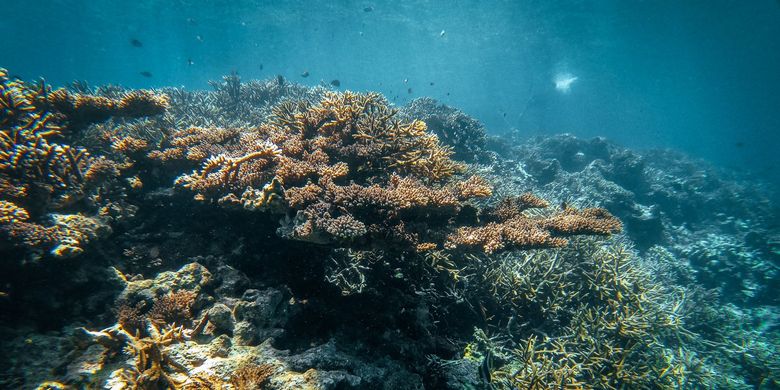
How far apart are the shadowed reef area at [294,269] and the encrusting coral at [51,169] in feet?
0.07

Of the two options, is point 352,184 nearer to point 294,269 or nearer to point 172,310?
point 294,269

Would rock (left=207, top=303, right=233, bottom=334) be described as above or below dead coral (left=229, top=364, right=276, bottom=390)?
above

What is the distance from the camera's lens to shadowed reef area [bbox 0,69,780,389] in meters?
3.06

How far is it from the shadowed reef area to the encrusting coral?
0.07 feet

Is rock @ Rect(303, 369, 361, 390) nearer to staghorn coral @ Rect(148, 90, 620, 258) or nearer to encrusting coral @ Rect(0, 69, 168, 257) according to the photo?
staghorn coral @ Rect(148, 90, 620, 258)

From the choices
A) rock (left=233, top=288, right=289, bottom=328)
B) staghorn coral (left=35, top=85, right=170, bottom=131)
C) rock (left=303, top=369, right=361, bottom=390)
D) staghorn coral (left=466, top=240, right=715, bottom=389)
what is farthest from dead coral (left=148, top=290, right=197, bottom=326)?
staghorn coral (left=35, top=85, right=170, bottom=131)

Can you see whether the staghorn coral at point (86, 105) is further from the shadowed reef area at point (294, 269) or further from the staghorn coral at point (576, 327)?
the staghorn coral at point (576, 327)

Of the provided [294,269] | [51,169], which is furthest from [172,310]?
[51,169]

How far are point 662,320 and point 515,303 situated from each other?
351 cm

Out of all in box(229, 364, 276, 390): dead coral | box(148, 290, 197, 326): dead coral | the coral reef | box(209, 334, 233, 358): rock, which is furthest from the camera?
the coral reef

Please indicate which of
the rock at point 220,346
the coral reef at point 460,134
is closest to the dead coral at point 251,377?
the rock at point 220,346

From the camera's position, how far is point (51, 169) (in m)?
4.08

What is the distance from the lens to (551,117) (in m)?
75.2

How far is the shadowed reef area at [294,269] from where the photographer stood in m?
3.06
